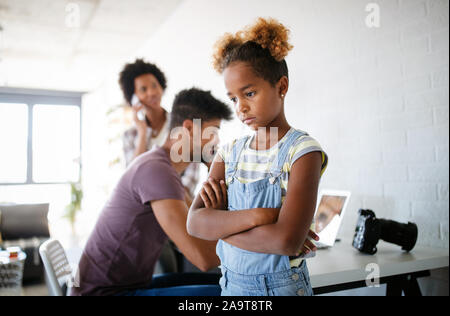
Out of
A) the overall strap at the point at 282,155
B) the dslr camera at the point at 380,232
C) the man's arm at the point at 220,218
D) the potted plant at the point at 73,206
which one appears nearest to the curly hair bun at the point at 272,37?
the overall strap at the point at 282,155

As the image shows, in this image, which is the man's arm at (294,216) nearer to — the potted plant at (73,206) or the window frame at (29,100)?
the window frame at (29,100)

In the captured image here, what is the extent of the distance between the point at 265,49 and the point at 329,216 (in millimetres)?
847

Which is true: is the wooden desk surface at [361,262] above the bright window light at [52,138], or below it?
below

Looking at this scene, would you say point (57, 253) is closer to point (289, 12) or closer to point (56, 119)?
point (56, 119)

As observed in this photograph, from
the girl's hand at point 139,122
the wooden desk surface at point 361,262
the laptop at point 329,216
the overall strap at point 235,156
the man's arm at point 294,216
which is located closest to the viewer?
the man's arm at point 294,216

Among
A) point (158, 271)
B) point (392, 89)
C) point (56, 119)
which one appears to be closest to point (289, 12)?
point (392, 89)

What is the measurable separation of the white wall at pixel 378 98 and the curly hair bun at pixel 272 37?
63 centimetres

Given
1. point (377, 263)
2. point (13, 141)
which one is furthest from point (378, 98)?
point (13, 141)

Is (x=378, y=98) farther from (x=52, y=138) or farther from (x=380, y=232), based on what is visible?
(x=52, y=138)

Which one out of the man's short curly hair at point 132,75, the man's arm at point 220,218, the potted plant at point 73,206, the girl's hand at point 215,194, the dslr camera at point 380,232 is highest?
the man's short curly hair at point 132,75

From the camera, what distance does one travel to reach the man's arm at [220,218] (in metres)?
0.67

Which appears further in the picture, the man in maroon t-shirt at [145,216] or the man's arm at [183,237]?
the man in maroon t-shirt at [145,216]

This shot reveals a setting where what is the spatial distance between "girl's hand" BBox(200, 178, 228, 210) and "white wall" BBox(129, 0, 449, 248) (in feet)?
1.97
